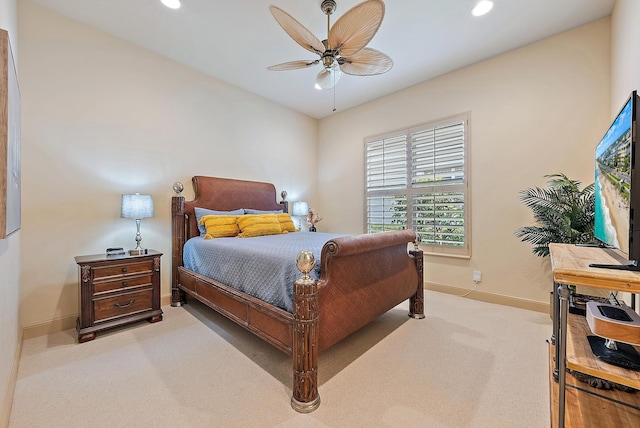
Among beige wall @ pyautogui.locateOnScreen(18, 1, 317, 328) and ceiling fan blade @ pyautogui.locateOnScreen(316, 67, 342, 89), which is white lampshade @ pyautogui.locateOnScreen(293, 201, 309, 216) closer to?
beige wall @ pyautogui.locateOnScreen(18, 1, 317, 328)

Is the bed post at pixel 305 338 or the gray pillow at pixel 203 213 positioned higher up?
the gray pillow at pixel 203 213

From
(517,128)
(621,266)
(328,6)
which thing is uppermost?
(328,6)

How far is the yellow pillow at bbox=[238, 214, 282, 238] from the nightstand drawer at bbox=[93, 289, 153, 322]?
1149mm

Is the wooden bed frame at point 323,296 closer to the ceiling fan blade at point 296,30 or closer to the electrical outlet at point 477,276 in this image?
the electrical outlet at point 477,276

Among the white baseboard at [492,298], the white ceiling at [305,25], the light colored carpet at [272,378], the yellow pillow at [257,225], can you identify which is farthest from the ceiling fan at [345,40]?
the white baseboard at [492,298]

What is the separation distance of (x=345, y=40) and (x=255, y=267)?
1.90 m

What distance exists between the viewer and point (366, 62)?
2.34 meters

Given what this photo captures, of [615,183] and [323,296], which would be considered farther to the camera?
[323,296]

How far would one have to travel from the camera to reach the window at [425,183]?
3.45 m

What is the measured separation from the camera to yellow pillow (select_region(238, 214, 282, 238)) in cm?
324

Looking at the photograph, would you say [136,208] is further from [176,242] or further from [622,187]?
[622,187]

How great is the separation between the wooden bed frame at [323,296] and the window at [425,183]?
3.32 feet

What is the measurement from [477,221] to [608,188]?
186 centimetres

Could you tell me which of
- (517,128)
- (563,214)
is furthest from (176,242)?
(517,128)
